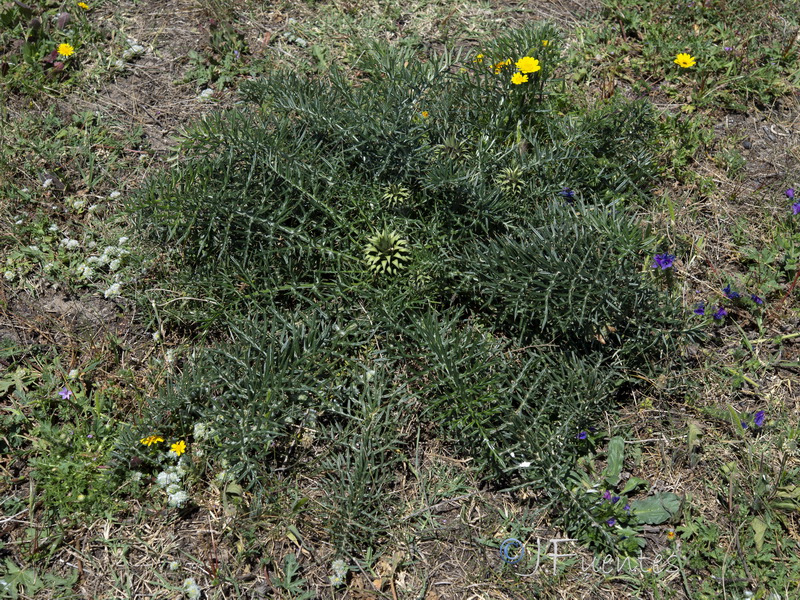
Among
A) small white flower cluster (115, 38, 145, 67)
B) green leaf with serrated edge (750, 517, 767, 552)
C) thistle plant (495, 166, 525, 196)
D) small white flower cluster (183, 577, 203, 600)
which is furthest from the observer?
small white flower cluster (115, 38, 145, 67)

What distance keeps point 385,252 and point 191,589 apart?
4.92 ft

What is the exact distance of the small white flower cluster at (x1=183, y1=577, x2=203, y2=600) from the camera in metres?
2.37

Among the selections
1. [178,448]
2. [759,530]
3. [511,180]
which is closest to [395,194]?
[511,180]

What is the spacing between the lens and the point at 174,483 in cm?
257

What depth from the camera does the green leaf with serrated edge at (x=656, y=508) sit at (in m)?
2.58

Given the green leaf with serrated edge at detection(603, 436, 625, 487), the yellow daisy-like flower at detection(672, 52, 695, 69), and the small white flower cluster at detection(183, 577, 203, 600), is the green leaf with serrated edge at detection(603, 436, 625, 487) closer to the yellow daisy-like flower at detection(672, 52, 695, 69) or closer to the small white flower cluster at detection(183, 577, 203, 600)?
the small white flower cluster at detection(183, 577, 203, 600)

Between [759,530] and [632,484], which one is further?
[632,484]

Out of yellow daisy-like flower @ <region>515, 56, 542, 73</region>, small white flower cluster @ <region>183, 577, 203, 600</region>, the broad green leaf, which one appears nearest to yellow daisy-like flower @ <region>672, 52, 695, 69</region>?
yellow daisy-like flower @ <region>515, 56, 542, 73</region>

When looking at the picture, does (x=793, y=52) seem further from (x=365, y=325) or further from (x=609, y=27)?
(x=365, y=325)

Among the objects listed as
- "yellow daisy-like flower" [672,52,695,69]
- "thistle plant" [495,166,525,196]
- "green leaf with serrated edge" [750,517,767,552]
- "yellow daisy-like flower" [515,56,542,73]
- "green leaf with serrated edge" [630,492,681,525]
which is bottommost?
"green leaf with serrated edge" [630,492,681,525]

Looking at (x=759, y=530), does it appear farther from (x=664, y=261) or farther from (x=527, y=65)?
(x=527, y=65)

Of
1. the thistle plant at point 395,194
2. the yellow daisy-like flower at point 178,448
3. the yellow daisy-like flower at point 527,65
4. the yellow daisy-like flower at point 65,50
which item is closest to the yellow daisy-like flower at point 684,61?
the yellow daisy-like flower at point 527,65

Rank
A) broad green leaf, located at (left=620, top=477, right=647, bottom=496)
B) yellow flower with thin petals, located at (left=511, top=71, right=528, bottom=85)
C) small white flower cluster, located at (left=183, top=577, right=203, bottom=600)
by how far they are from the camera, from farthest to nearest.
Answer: yellow flower with thin petals, located at (left=511, top=71, right=528, bottom=85) → broad green leaf, located at (left=620, top=477, right=647, bottom=496) → small white flower cluster, located at (left=183, top=577, right=203, bottom=600)

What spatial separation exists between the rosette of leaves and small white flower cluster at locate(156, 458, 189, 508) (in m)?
1.11
